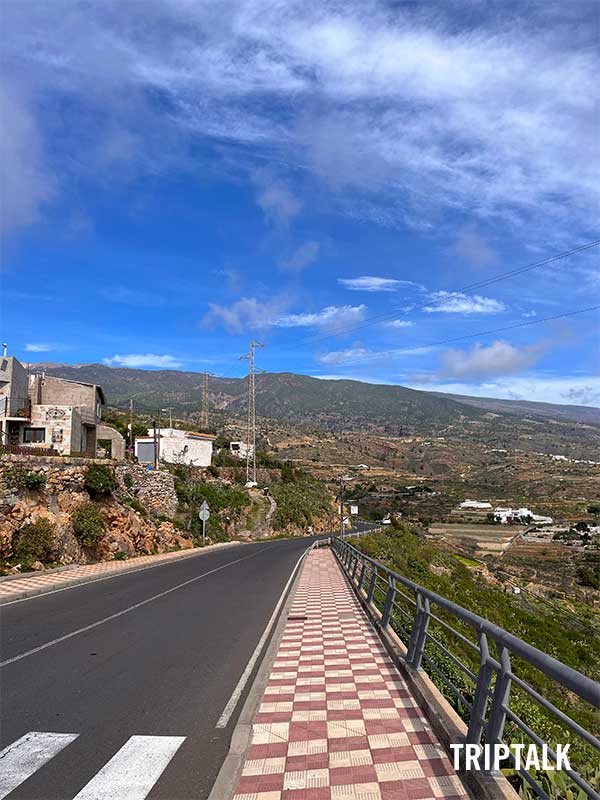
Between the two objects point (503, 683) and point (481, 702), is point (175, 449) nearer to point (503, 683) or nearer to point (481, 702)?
point (481, 702)

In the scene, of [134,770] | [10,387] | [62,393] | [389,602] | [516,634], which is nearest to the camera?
[134,770]

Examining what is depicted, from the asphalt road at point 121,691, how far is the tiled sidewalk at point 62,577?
4.02ft

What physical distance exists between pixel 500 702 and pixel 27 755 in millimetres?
4097

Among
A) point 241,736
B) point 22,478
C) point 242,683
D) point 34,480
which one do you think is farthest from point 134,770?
point 34,480

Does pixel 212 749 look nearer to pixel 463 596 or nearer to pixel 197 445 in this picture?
pixel 463 596

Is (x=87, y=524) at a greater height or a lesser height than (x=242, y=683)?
greater

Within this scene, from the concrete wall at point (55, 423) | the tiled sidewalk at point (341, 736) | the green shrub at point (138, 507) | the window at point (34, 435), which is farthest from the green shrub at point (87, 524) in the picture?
the tiled sidewalk at point (341, 736)

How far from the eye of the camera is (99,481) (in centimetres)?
2664

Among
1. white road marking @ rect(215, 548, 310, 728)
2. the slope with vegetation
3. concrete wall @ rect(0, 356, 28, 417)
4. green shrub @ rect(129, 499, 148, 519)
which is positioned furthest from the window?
white road marking @ rect(215, 548, 310, 728)

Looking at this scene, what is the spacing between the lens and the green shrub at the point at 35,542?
20547 millimetres

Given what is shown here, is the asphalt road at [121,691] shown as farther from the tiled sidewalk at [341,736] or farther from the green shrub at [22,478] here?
the green shrub at [22,478]

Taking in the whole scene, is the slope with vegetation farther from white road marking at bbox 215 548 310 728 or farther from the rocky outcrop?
the rocky outcrop

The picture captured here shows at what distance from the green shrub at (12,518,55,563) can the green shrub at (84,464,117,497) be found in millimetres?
4567

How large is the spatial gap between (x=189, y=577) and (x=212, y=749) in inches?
635
